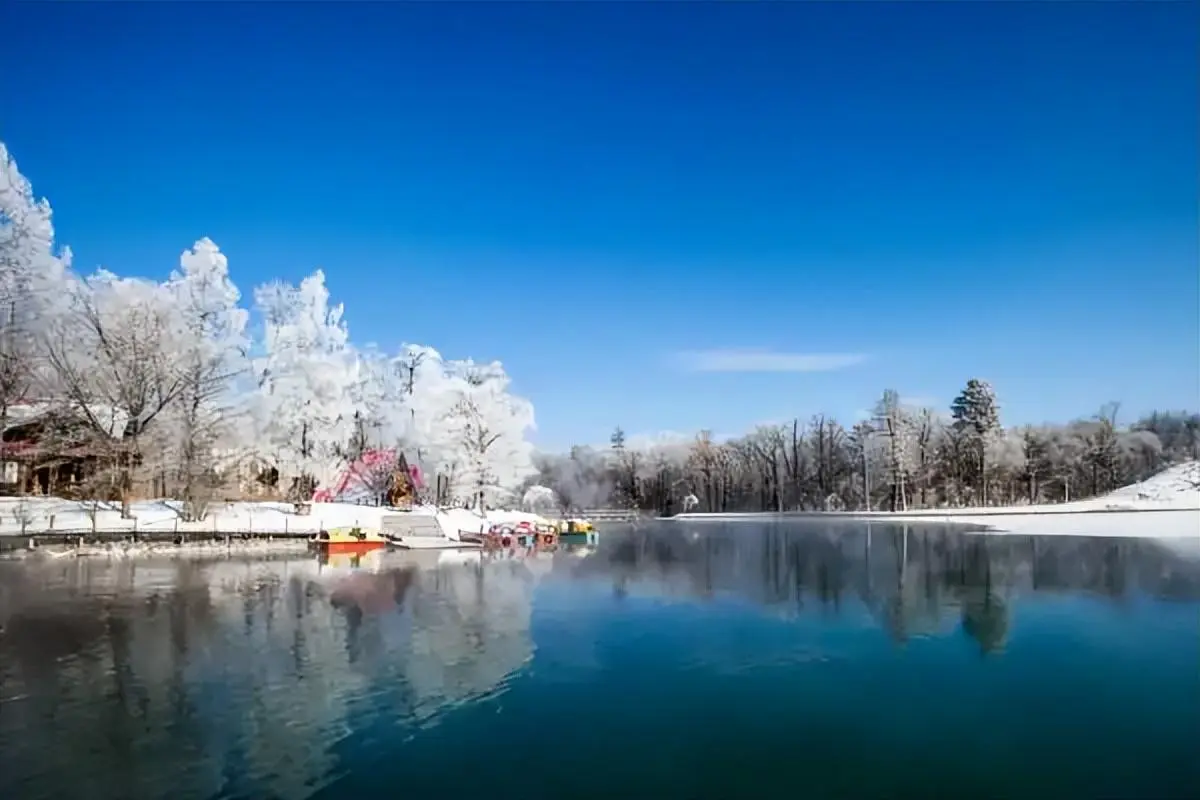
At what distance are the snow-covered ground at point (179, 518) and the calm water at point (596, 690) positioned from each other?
969 centimetres

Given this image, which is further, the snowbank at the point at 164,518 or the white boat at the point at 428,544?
the white boat at the point at 428,544

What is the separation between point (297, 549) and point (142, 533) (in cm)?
523

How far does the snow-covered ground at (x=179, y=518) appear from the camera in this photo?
1206 inches

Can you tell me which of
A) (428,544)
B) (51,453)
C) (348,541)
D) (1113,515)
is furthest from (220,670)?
(1113,515)

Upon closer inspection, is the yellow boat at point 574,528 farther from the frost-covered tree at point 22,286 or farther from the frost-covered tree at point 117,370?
the frost-covered tree at point 22,286

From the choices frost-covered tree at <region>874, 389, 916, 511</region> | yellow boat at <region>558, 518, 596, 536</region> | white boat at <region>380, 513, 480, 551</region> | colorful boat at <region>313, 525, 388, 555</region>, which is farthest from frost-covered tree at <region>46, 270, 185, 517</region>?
frost-covered tree at <region>874, 389, 916, 511</region>

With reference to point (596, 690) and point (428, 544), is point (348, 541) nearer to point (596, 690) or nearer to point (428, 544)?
point (428, 544)

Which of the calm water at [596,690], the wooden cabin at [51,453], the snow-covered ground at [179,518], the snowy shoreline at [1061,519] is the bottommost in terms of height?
the snowy shoreline at [1061,519]

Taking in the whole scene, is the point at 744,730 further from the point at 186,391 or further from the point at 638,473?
the point at 638,473

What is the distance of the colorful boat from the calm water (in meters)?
10.3

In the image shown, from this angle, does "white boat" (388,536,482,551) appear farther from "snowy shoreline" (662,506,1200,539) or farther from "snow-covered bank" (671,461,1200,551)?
"snow-covered bank" (671,461,1200,551)

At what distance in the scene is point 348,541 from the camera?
109 ft

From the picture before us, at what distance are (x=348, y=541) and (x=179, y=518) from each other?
660 cm

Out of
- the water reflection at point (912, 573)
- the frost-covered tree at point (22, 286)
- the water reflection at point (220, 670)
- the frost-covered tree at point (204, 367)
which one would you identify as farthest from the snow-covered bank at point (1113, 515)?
the frost-covered tree at point (22, 286)
